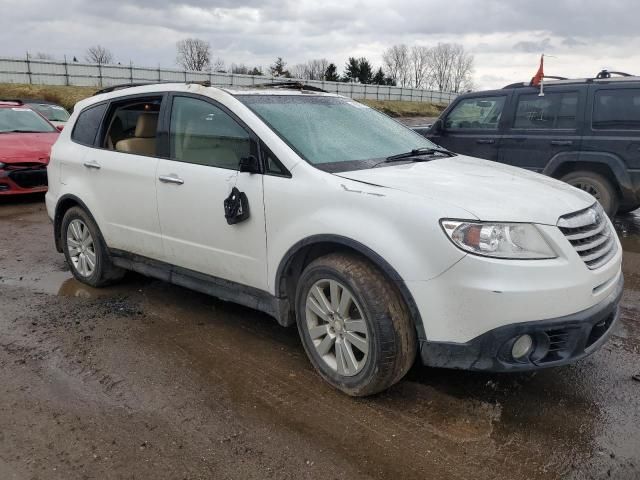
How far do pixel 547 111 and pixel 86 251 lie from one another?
5.75 meters

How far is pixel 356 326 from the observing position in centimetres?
298

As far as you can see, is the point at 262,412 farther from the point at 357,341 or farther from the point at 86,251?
the point at 86,251

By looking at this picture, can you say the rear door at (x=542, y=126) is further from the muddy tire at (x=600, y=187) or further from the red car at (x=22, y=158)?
the red car at (x=22, y=158)

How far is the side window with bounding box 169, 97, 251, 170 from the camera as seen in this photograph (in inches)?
141

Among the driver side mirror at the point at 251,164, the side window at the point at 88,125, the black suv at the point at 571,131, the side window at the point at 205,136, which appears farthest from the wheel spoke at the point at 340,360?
the black suv at the point at 571,131

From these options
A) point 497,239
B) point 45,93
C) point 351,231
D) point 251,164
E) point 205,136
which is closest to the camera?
point 497,239

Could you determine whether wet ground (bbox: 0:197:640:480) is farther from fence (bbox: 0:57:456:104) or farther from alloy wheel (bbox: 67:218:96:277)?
fence (bbox: 0:57:456:104)

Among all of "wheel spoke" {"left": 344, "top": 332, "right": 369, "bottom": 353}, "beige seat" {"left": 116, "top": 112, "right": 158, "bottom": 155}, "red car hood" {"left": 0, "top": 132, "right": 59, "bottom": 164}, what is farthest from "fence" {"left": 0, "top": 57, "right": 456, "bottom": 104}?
"wheel spoke" {"left": 344, "top": 332, "right": 369, "bottom": 353}

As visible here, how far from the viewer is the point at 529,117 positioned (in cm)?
732

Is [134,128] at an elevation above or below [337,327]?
above

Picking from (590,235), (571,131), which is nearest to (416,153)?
(590,235)

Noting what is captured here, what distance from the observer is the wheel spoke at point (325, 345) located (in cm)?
316

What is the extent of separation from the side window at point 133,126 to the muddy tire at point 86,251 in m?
0.72

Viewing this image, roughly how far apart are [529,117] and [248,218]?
17.3 feet
